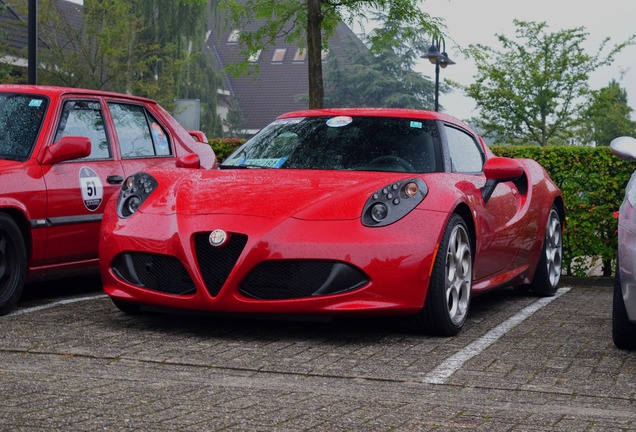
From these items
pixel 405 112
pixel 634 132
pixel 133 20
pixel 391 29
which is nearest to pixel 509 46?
pixel 133 20

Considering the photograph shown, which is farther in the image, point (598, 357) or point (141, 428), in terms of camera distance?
point (598, 357)

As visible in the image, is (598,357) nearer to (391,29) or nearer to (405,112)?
(405,112)

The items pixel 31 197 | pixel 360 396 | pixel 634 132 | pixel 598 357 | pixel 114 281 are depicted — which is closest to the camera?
pixel 360 396

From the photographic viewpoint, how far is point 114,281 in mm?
6461

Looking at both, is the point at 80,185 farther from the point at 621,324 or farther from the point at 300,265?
the point at 621,324

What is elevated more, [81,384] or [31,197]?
[31,197]

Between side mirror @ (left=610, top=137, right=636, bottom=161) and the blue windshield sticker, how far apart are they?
6.03 ft

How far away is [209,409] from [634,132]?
51730 millimetres

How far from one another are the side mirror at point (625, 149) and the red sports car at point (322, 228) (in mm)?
943

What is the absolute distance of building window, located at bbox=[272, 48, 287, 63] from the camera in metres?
63.3

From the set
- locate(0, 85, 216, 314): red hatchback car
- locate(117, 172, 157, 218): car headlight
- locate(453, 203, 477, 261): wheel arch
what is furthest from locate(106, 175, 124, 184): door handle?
locate(453, 203, 477, 261): wheel arch

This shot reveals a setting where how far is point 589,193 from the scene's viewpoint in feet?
35.4

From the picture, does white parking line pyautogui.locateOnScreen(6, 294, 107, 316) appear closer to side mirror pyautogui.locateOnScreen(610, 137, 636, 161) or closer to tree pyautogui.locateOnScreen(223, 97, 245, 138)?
side mirror pyautogui.locateOnScreen(610, 137, 636, 161)

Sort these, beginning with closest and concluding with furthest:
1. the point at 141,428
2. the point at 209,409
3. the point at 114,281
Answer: the point at 141,428
the point at 209,409
the point at 114,281
